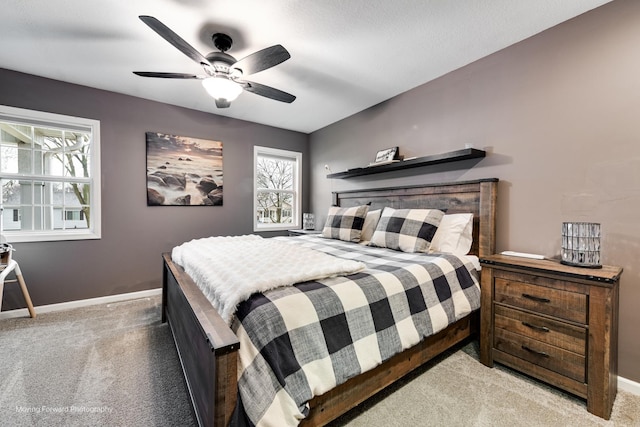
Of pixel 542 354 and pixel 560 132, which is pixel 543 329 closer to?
pixel 542 354

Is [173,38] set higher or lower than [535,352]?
higher

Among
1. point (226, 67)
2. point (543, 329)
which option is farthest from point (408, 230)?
point (226, 67)

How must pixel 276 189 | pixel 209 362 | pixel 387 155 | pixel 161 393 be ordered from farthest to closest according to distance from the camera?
1. pixel 276 189
2. pixel 387 155
3. pixel 161 393
4. pixel 209 362

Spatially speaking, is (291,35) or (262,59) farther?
(291,35)

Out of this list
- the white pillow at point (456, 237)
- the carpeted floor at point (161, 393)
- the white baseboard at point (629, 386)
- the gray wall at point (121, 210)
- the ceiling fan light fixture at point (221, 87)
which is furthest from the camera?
the gray wall at point (121, 210)

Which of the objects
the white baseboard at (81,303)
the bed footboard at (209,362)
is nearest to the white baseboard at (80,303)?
the white baseboard at (81,303)

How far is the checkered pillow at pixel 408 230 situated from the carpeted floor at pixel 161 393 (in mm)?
918

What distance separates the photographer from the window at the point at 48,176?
2.84 metres

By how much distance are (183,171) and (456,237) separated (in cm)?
347

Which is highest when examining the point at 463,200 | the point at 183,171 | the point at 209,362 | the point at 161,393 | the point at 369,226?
the point at 183,171

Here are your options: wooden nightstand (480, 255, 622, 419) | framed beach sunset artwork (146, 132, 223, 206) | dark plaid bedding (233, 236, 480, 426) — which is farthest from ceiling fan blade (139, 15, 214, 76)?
wooden nightstand (480, 255, 622, 419)

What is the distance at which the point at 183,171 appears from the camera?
3.66 meters

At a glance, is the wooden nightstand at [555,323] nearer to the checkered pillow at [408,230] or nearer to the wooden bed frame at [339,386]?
the wooden bed frame at [339,386]

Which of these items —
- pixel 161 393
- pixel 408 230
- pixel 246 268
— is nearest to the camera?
pixel 246 268
